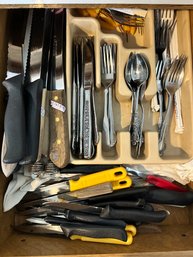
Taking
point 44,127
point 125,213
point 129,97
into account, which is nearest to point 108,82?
point 129,97

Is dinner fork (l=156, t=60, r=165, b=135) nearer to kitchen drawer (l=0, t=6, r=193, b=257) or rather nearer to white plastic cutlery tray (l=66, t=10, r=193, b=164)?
white plastic cutlery tray (l=66, t=10, r=193, b=164)

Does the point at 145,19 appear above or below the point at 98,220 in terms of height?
above

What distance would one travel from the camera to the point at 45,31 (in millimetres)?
699

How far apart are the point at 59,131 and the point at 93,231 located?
0.64 feet

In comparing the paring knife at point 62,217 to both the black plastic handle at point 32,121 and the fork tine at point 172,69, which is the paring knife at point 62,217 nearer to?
the black plastic handle at point 32,121

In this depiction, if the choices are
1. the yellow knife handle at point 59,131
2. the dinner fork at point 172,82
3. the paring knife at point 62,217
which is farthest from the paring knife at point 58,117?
the dinner fork at point 172,82

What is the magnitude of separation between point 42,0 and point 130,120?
1.01 feet

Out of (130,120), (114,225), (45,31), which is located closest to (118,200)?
(114,225)

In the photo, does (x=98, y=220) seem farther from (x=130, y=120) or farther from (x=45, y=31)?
(x=45, y=31)

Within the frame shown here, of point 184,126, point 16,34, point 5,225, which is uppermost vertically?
point 16,34

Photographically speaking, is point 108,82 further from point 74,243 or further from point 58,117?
point 74,243

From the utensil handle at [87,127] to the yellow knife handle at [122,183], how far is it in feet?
0.27

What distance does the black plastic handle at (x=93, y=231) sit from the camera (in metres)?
0.62

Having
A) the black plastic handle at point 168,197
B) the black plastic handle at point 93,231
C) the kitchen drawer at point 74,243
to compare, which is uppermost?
the black plastic handle at point 168,197
